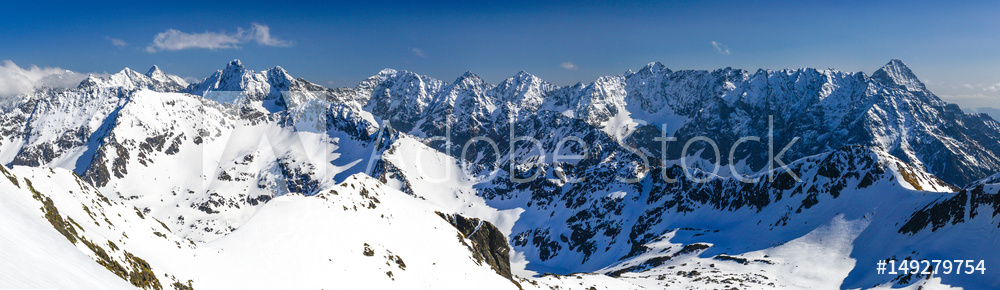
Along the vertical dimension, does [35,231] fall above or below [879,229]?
above

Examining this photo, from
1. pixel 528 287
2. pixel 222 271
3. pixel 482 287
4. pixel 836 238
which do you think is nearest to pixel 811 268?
pixel 836 238

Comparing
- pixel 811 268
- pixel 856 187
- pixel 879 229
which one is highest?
pixel 856 187

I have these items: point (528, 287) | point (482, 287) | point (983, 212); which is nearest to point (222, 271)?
point (482, 287)

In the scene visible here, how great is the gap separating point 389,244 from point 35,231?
40399 millimetres

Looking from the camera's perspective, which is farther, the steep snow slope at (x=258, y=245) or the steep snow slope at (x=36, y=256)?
the steep snow slope at (x=258, y=245)

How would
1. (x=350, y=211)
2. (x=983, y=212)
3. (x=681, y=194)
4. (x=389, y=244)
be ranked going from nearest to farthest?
(x=389, y=244)
(x=350, y=211)
(x=983, y=212)
(x=681, y=194)

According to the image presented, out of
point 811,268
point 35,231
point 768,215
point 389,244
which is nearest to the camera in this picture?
point 35,231

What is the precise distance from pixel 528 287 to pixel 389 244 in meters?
26.9

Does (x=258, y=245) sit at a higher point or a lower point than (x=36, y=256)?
lower

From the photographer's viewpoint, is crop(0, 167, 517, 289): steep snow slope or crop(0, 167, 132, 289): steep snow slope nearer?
crop(0, 167, 132, 289): steep snow slope

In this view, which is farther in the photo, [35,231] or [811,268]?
[811,268]

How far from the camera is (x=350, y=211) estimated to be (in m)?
66.6

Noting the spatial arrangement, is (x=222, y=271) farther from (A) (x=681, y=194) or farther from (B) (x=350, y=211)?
(A) (x=681, y=194)

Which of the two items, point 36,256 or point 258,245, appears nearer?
point 36,256
